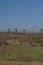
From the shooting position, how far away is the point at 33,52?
2673 cm

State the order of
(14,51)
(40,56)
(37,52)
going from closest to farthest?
(40,56) → (37,52) → (14,51)

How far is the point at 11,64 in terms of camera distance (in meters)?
18.7

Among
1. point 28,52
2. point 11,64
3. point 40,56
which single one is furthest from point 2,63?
point 28,52

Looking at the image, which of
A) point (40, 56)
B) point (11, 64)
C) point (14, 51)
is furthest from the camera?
point (14, 51)

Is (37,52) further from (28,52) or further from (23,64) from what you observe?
(23,64)

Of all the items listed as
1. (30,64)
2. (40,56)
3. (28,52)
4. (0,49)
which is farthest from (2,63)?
(0,49)

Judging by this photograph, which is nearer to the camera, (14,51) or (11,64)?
(11,64)

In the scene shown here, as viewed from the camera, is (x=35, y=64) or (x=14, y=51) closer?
(x=35, y=64)

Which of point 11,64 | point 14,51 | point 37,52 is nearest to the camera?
point 11,64

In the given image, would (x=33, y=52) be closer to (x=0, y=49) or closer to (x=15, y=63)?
(x=0, y=49)

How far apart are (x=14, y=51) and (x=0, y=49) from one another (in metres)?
2.41

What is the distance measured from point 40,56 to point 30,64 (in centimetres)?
604

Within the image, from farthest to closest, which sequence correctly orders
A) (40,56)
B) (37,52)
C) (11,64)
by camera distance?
(37,52)
(40,56)
(11,64)

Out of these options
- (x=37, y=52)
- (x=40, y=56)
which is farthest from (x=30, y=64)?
(x=37, y=52)
